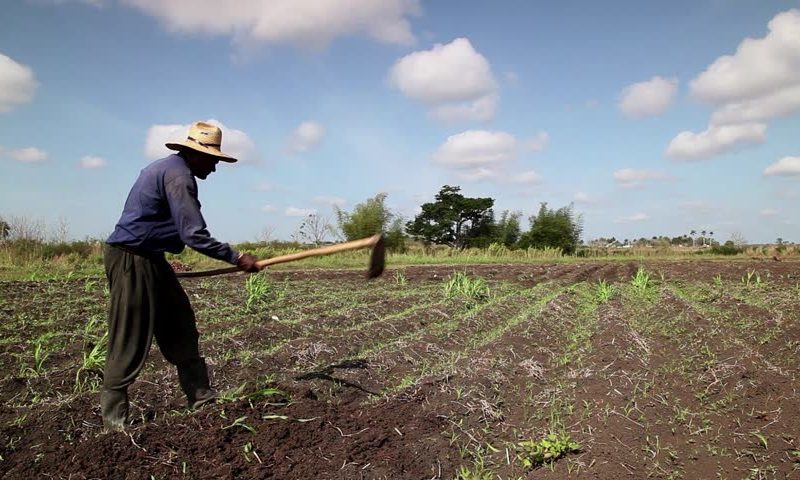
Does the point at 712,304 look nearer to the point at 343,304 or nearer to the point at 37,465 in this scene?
the point at 343,304

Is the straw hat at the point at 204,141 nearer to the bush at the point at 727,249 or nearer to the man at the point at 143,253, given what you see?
the man at the point at 143,253

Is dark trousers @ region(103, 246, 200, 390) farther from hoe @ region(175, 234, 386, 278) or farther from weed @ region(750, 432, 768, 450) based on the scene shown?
weed @ region(750, 432, 768, 450)

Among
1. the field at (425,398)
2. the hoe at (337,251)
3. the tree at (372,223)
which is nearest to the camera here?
the field at (425,398)

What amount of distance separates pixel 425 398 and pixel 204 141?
237 centimetres

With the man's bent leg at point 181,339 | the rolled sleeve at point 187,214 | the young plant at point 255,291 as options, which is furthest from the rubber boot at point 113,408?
the young plant at point 255,291

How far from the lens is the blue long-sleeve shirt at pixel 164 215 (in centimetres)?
329

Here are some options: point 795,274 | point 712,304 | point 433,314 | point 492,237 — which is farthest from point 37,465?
point 492,237

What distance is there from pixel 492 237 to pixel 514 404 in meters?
33.0

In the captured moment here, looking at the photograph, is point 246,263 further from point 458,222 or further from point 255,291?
point 458,222

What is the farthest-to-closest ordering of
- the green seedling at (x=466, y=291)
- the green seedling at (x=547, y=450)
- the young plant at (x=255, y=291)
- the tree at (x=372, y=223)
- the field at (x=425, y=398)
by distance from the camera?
the tree at (x=372, y=223)
the green seedling at (x=466, y=291)
the young plant at (x=255, y=291)
the green seedling at (x=547, y=450)
the field at (x=425, y=398)

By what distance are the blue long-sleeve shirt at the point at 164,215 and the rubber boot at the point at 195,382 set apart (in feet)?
2.49

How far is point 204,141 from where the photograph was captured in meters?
3.53

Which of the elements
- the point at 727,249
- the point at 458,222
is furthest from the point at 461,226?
the point at 727,249

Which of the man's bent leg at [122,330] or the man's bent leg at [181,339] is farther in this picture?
the man's bent leg at [181,339]
